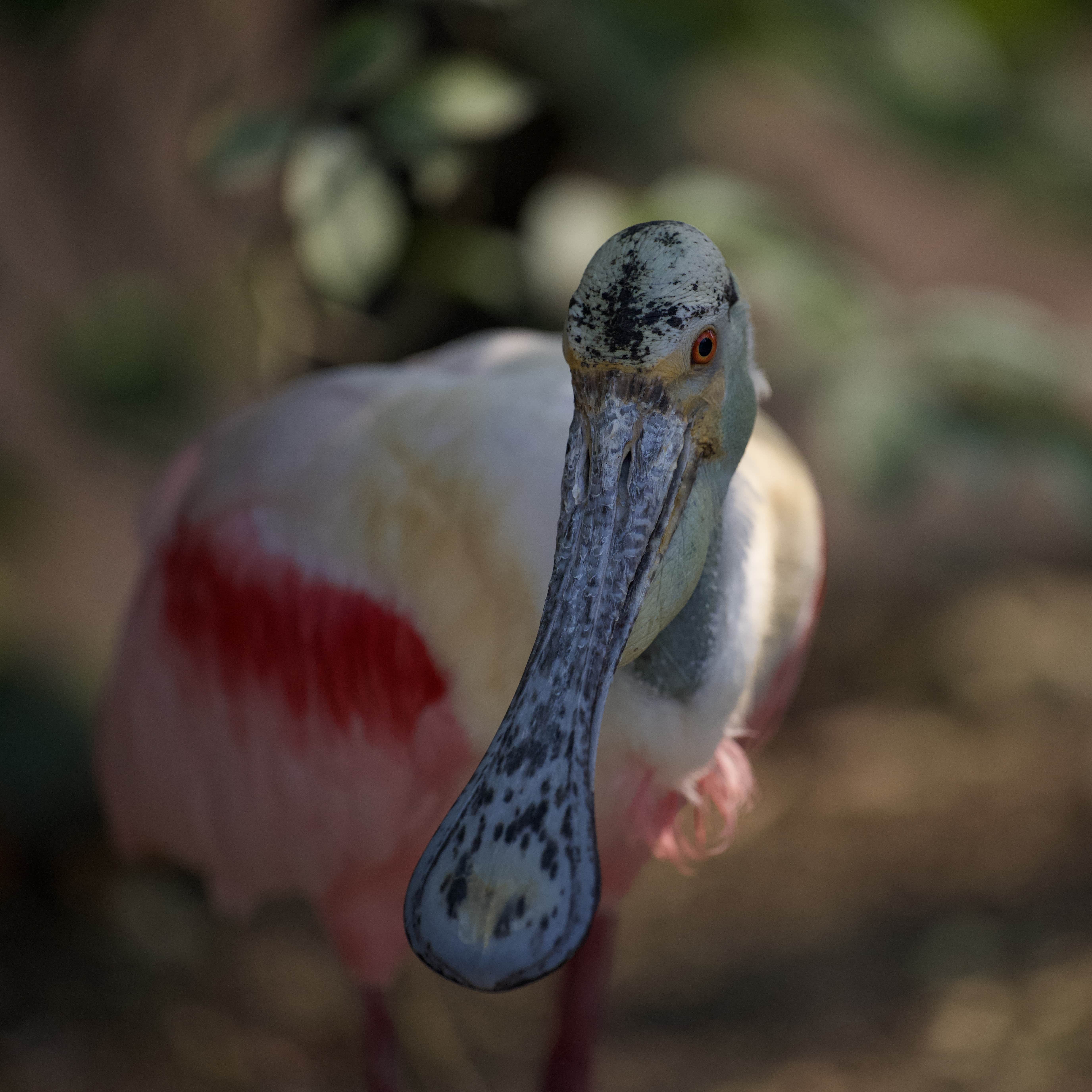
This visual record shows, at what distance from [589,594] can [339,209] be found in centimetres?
119

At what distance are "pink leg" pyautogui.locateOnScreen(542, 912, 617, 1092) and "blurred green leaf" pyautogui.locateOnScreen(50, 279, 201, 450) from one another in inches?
62.0

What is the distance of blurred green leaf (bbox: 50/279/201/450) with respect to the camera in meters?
3.10

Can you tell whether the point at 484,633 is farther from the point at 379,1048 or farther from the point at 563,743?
the point at 379,1048

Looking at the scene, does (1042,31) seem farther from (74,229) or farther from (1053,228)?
(74,229)

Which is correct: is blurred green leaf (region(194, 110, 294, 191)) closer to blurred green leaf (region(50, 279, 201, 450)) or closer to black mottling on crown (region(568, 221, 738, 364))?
blurred green leaf (region(50, 279, 201, 450))

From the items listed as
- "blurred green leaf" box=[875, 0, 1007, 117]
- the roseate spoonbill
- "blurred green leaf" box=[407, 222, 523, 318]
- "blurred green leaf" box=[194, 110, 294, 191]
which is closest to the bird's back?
the roseate spoonbill

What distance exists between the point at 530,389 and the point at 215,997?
6.77 ft

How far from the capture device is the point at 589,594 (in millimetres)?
1340

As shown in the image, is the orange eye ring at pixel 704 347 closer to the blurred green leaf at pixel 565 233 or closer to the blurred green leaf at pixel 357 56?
the blurred green leaf at pixel 565 233

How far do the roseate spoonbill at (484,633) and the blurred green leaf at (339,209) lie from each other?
19 centimetres

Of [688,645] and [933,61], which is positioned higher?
[933,61]

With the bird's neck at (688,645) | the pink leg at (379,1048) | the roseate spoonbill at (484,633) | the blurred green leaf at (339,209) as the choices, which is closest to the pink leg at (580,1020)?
the roseate spoonbill at (484,633)

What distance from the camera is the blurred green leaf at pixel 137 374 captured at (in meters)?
3.10

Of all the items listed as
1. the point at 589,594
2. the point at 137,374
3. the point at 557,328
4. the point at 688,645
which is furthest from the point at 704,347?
the point at 137,374
